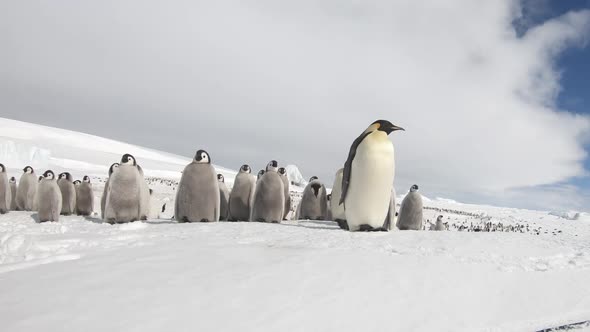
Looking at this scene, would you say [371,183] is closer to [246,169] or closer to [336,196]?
[336,196]

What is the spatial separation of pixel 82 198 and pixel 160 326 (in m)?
10.5

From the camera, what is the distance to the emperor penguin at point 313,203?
464 inches

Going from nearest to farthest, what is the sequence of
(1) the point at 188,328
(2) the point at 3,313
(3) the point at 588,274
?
(1) the point at 188,328 < (2) the point at 3,313 < (3) the point at 588,274

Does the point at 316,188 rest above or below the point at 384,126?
below

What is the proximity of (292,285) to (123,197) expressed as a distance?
5.61m

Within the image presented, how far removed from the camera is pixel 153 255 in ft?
12.2

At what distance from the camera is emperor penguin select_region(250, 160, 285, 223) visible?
8.52m

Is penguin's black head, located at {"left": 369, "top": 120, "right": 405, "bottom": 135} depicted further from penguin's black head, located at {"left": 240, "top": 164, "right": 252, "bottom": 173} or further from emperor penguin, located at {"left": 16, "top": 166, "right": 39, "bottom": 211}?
emperor penguin, located at {"left": 16, "top": 166, "right": 39, "bottom": 211}

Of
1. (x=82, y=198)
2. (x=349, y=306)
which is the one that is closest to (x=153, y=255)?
(x=349, y=306)

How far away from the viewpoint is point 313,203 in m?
11.8

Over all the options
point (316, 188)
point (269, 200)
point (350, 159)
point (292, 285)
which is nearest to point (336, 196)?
point (316, 188)

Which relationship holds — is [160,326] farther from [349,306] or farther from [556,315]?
[556,315]

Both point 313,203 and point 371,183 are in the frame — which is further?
point 313,203

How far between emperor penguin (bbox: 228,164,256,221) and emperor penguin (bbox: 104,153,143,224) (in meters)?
2.39
